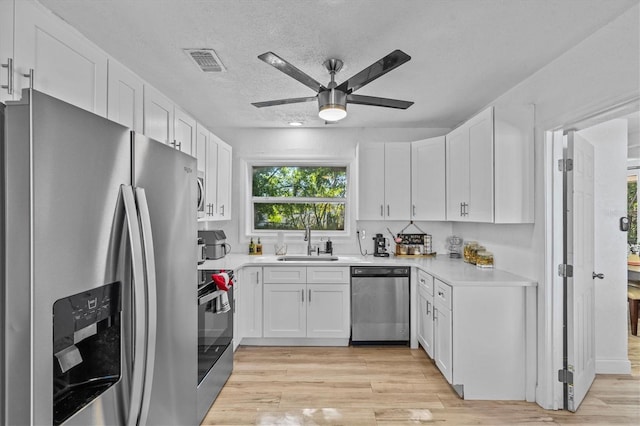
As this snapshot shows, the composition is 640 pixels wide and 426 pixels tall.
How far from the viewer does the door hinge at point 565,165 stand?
245 cm

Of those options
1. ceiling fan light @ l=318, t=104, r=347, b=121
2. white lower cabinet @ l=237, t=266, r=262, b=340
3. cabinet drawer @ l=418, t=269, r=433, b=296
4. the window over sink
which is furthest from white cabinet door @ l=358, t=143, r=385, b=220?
ceiling fan light @ l=318, t=104, r=347, b=121

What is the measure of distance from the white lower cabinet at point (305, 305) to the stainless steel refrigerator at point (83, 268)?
91.6 inches

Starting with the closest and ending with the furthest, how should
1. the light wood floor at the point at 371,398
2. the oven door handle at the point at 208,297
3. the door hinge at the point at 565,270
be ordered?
1. the oven door handle at the point at 208,297
2. the light wood floor at the point at 371,398
3. the door hinge at the point at 565,270

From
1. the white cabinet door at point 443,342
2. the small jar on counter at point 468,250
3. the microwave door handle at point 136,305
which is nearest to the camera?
the microwave door handle at point 136,305

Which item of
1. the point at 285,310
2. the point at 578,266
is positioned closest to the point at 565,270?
the point at 578,266

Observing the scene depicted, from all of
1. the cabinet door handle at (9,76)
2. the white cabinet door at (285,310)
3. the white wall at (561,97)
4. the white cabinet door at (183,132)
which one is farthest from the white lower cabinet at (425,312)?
the cabinet door handle at (9,76)

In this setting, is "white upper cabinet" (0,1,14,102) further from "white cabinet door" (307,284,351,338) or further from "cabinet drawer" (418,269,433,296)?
"cabinet drawer" (418,269,433,296)

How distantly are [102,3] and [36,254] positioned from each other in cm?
163

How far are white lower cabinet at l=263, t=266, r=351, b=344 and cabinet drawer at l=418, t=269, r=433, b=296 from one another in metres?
0.73

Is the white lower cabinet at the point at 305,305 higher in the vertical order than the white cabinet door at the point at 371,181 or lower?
lower

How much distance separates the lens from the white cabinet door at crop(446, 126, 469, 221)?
10.7 ft

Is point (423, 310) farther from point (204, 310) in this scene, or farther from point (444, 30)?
point (444, 30)

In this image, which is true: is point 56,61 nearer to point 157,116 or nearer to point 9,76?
point 9,76

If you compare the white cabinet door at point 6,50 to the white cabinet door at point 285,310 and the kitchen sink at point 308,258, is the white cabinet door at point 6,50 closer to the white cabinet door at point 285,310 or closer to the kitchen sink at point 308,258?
the white cabinet door at point 285,310
